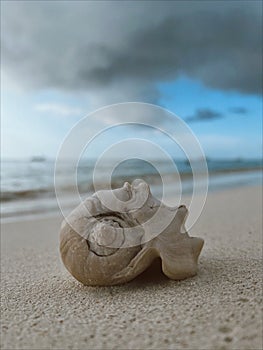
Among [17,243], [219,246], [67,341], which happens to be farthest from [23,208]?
[67,341]

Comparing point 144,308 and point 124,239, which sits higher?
point 124,239

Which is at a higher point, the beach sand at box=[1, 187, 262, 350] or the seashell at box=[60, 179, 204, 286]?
the seashell at box=[60, 179, 204, 286]

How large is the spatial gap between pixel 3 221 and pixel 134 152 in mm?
3817

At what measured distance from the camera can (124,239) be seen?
2.16 metres

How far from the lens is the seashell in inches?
83.7

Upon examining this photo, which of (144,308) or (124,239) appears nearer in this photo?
(144,308)

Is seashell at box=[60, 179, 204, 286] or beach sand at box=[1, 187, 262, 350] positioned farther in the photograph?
seashell at box=[60, 179, 204, 286]

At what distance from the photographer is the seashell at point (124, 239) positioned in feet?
6.98

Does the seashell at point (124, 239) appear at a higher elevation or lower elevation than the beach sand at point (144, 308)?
higher

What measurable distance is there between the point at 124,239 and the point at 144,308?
436mm

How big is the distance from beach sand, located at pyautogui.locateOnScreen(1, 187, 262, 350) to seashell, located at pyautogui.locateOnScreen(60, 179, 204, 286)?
0.10m

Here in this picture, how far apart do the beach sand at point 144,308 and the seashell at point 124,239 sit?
99mm

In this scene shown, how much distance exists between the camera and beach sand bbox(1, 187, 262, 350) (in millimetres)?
1498

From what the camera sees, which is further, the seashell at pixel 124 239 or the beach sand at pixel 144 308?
the seashell at pixel 124 239
